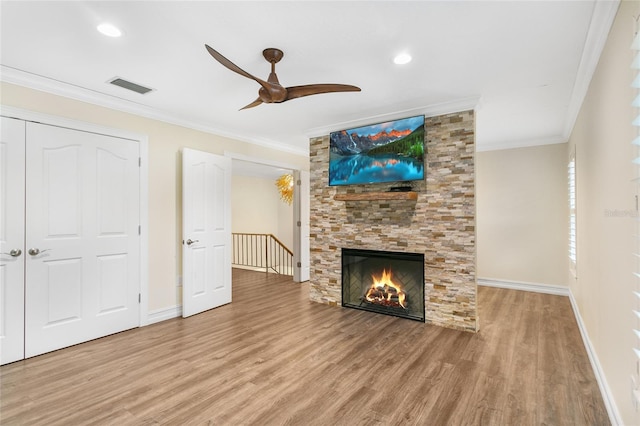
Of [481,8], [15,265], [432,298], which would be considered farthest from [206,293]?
[481,8]

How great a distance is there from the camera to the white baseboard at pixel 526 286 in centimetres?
520

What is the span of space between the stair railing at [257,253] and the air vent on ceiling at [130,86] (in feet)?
17.0

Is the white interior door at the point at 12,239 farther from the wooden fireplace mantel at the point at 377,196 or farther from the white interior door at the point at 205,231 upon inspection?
the wooden fireplace mantel at the point at 377,196

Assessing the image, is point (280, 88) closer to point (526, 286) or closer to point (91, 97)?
point (91, 97)

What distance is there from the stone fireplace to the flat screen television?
0.16 meters

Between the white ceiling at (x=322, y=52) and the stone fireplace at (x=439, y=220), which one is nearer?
the white ceiling at (x=322, y=52)

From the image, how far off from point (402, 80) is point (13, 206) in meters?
3.74

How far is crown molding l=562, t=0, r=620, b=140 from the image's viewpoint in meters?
1.96

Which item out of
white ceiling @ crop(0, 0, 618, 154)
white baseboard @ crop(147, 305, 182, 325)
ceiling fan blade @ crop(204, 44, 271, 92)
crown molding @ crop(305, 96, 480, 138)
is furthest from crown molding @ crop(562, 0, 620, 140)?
white baseboard @ crop(147, 305, 182, 325)

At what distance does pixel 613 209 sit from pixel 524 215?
12.6 feet

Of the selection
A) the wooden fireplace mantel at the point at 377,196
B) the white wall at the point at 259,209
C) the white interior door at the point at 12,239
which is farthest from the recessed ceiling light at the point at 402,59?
the white wall at the point at 259,209

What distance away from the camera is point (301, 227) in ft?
21.0

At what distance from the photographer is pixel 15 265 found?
2895 mm

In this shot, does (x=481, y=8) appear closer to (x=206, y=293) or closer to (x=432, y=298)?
(x=432, y=298)
